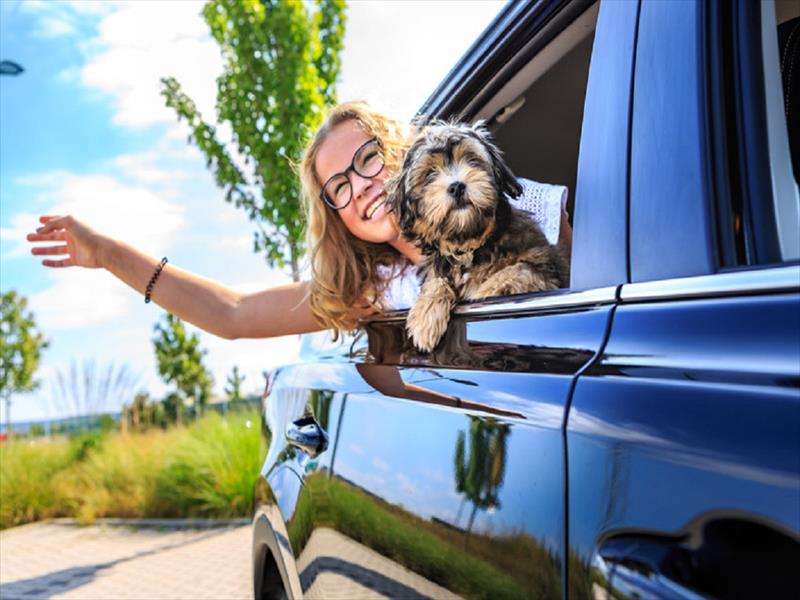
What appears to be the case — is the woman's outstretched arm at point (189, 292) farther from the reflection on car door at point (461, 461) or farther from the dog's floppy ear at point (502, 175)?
the reflection on car door at point (461, 461)

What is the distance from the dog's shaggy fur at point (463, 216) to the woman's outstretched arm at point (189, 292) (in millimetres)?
755

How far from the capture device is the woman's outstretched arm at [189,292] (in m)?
3.02

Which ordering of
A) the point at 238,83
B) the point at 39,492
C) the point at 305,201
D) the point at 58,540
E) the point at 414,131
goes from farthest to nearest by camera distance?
the point at 238,83
the point at 39,492
the point at 58,540
the point at 305,201
the point at 414,131

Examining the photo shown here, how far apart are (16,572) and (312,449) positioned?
609 centimetres

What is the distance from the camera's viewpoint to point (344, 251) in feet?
8.91

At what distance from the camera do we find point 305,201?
116 inches

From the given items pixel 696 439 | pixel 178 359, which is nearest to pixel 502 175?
pixel 696 439

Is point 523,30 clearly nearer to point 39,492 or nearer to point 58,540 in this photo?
point 58,540

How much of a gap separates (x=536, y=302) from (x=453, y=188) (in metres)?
0.74

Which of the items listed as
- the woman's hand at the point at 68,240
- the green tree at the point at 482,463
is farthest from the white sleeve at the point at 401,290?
the woman's hand at the point at 68,240

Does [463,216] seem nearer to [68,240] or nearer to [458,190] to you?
[458,190]

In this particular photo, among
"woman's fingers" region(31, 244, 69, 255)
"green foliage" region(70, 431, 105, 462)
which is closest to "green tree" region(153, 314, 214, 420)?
"green foliage" region(70, 431, 105, 462)

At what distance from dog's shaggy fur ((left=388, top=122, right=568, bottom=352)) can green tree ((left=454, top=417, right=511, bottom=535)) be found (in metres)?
0.63

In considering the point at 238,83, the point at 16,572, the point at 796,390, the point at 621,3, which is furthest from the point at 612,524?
the point at 238,83
